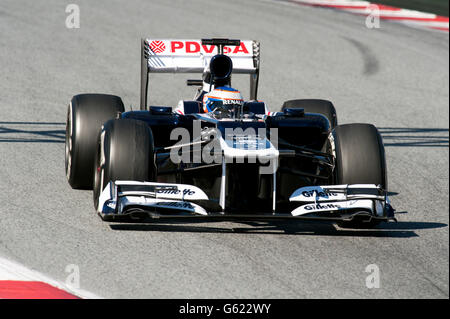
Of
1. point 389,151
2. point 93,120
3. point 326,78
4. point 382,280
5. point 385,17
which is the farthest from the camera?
point 385,17

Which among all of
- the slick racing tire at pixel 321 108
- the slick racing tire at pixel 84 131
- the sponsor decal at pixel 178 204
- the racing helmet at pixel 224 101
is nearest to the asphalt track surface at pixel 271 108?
the slick racing tire at pixel 84 131

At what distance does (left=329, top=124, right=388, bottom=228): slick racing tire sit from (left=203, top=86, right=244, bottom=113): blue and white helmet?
44.8 inches

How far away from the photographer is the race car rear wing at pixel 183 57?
934 cm

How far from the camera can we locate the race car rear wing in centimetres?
934

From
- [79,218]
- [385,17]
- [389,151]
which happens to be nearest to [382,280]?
[79,218]

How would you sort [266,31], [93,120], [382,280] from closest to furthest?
1. [382,280]
2. [93,120]
3. [266,31]

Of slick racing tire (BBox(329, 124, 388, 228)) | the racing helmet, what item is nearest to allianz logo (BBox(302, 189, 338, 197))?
slick racing tire (BBox(329, 124, 388, 228))

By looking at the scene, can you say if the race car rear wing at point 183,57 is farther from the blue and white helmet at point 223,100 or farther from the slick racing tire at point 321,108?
the blue and white helmet at point 223,100

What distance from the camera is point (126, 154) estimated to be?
23.1 feet

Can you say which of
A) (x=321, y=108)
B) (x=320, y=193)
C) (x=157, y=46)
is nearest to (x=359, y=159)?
Answer: (x=320, y=193)
